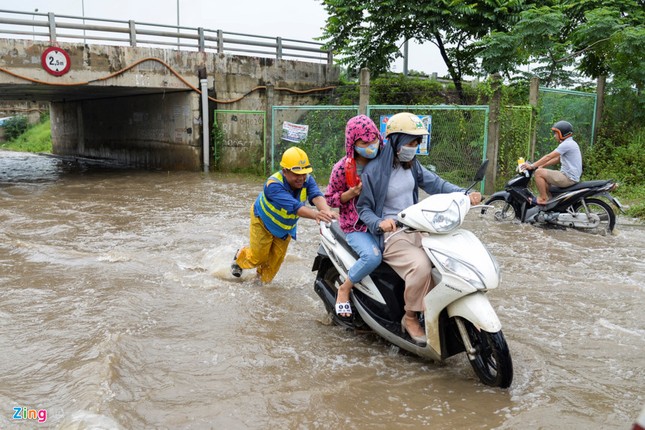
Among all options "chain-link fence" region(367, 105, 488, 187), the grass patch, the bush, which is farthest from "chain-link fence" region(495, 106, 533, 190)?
the bush

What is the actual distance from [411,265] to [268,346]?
4.62 ft

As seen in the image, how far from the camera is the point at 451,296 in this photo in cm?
346

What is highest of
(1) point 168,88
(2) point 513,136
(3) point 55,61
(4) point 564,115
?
(3) point 55,61

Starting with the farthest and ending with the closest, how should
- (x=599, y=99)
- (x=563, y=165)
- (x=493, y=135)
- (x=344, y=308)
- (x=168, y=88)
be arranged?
(x=168, y=88), (x=599, y=99), (x=493, y=135), (x=563, y=165), (x=344, y=308)

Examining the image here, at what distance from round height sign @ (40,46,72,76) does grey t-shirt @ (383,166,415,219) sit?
12.7 m

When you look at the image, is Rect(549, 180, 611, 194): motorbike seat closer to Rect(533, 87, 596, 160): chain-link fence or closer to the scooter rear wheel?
the scooter rear wheel

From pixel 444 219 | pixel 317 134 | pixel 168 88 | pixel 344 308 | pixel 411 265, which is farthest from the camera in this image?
pixel 168 88

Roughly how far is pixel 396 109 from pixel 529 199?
460 cm

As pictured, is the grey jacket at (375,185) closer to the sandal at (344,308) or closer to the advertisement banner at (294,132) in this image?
the sandal at (344,308)

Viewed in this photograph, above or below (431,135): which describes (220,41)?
above

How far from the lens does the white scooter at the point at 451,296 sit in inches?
134

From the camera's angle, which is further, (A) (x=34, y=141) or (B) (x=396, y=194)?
(A) (x=34, y=141)

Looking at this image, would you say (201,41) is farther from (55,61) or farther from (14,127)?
(14,127)

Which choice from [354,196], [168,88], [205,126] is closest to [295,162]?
[354,196]
